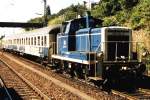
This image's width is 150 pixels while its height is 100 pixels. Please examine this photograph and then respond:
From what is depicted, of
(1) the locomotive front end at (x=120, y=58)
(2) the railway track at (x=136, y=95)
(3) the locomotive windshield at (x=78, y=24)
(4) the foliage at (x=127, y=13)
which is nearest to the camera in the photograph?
(2) the railway track at (x=136, y=95)

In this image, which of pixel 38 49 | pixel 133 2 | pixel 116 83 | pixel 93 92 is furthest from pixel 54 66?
pixel 133 2

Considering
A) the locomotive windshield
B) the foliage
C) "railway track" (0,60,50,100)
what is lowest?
"railway track" (0,60,50,100)

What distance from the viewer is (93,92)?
14.7 m

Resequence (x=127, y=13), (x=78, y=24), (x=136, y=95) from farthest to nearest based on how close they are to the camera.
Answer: (x=127, y=13) < (x=78, y=24) < (x=136, y=95)

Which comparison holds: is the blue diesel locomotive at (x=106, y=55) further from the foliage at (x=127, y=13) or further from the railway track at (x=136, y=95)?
the foliage at (x=127, y=13)

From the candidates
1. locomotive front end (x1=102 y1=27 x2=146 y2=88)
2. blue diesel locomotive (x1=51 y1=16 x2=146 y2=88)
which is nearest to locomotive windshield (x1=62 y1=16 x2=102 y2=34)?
blue diesel locomotive (x1=51 y1=16 x2=146 y2=88)

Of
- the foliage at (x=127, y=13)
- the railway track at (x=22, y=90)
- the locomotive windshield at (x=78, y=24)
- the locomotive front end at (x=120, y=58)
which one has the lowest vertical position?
the railway track at (x=22, y=90)

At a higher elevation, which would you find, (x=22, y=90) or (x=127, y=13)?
(x=127, y=13)

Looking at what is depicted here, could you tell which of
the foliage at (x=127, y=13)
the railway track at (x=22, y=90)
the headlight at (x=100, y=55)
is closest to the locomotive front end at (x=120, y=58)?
the headlight at (x=100, y=55)

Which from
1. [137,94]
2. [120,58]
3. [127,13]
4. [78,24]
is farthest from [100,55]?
[127,13]

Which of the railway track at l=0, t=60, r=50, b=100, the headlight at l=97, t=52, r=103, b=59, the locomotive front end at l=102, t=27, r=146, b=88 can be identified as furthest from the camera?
the locomotive front end at l=102, t=27, r=146, b=88

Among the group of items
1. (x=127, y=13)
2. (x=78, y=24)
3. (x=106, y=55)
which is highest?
(x=127, y=13)

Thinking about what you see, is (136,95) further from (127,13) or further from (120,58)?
(127,13)

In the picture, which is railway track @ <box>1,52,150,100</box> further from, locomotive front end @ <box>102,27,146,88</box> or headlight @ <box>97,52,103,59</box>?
headlight @ <box>97,52,103,59</box>
